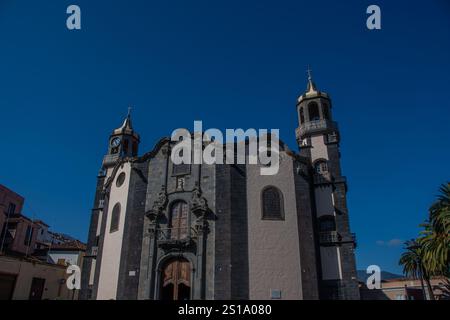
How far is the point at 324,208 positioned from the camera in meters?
29.8

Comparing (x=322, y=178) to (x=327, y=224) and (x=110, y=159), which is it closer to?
(x=327, y=224)

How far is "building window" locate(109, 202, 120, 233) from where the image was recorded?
102 feet

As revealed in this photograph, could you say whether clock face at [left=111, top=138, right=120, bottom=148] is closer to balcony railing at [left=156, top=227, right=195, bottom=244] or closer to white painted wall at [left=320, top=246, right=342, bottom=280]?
balcony railing at [left=156, top=227, right=195, bottom=244]

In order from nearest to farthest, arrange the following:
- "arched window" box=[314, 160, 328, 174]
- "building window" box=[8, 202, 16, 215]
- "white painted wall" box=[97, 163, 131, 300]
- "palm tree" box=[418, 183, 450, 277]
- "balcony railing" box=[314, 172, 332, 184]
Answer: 1. "palm tree" box=[418, 183, 450, 277]
2. "white painted wall" box=[97, 163, 131, 300]
3. "balcony railing" box=[314, 172, 332, 184]
4. "arched window" box=[314, 160, 328, 174]
5. "building window" box=[8, 202, 16, 215]

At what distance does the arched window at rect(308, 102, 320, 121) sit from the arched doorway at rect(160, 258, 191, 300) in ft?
62.3

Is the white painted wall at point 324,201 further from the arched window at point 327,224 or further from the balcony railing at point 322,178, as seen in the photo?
the balcony railing at point 322,178

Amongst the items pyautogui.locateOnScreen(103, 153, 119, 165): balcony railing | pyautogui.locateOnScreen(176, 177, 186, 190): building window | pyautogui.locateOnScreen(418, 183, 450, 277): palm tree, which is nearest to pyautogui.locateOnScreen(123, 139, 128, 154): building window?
pyautogui.locateOnScreen(103, 153, 119, 165): balcony railing

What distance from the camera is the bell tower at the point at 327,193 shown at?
2691 centimetres

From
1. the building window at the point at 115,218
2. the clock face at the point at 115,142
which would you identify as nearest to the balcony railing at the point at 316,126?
the building window at the point at 115,218

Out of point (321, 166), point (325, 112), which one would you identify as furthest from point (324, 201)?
point (325, 112)

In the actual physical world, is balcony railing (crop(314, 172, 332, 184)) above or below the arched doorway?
above

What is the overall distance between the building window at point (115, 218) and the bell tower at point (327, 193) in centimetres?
1762
